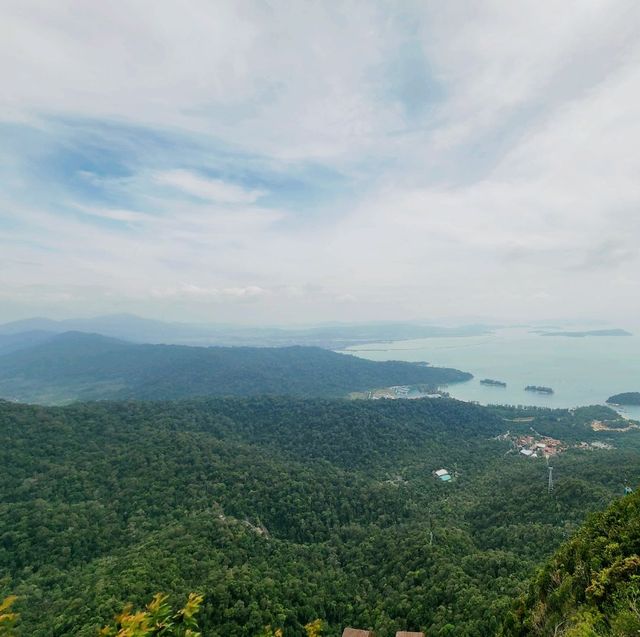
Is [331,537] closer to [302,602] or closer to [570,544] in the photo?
[302,602]

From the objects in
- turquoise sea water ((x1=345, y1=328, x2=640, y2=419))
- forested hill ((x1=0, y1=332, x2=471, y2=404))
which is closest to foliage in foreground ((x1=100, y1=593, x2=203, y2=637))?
forested hill ((x1=0, y1=332, x2=471, y2=404))

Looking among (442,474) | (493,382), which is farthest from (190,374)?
(493,382)

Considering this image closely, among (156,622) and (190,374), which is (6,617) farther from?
(190,374)

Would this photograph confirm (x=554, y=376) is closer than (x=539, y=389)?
No

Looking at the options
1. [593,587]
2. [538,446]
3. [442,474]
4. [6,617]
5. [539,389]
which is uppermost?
[6,617]

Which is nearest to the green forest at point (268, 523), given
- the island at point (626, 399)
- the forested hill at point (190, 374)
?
the island at point (626, 399)

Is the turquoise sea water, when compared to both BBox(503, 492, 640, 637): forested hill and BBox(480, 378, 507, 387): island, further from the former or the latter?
BBox(503, 492, 640, 637): forested hill
